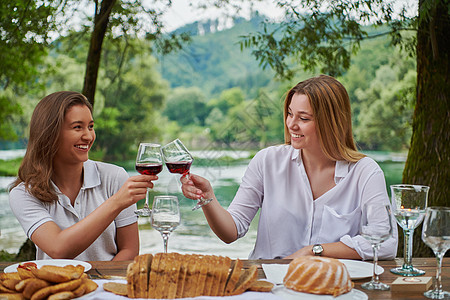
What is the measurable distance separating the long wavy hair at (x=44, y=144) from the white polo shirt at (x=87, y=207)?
0.04 meters

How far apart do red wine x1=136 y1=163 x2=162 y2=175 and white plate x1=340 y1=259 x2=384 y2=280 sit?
2.44 ft

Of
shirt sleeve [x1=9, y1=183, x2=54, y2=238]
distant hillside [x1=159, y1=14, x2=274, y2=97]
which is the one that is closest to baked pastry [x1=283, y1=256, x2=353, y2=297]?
shirt sleeve [x1=9, y1=183, x2=54, y2=238]

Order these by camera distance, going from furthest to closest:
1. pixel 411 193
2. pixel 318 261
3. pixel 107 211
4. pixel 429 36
Result: pixel 429 36, pixel 107 211, pixel 411 193, pixel 318 261

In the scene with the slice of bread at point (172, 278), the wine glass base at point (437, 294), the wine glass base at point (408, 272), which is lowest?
the wine glass base at point (408, 272)

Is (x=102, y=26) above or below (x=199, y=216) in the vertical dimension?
above

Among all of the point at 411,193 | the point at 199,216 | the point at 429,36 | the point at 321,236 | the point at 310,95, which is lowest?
the point at 199,216

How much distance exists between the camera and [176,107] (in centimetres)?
2331

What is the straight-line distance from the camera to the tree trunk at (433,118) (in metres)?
3.86

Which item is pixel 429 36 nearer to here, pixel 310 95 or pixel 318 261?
pixel 310 95

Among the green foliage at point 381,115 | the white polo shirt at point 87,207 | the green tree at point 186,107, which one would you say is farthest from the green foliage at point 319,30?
the green tree at point 186,107

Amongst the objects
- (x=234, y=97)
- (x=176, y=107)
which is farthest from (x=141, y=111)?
(x=234, y=97)

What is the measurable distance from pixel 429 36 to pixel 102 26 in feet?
9.37

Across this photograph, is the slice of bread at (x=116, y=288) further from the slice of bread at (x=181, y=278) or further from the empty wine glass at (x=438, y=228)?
the empty wine glass at (x=438, y=228)

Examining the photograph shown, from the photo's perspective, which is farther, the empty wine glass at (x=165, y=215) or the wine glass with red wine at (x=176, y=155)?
the wine glass with red wine at (x=176, y=155)
